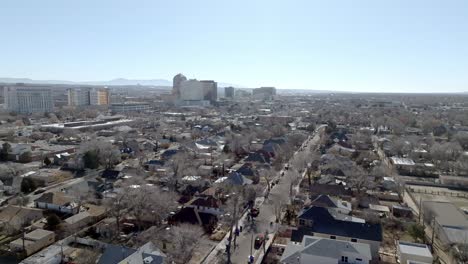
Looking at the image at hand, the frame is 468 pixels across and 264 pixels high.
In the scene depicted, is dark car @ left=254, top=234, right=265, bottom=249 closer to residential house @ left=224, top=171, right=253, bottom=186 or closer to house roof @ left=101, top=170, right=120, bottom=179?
residential house @ left=224, top=171, right=253, bottom=186

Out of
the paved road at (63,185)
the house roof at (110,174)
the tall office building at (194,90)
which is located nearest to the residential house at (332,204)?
the house roof at (110,174)

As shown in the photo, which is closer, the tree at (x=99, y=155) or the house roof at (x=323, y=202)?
the house roof at (x=323, y=202)

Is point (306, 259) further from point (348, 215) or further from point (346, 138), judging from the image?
point (346, 138)

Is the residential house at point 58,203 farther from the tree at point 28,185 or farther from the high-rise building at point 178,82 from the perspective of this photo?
the high-rise building at point 178,82

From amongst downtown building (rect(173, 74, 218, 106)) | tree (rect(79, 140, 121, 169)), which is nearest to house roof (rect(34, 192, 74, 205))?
tree (rect(79, 140, 121, 169))

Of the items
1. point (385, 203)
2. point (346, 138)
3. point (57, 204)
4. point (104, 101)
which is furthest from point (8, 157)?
point (104, 101)
